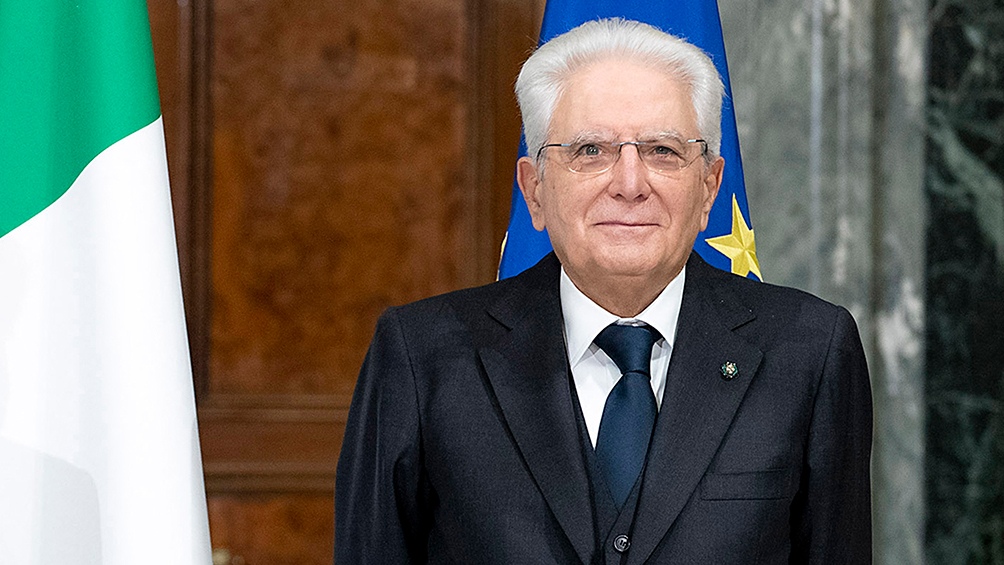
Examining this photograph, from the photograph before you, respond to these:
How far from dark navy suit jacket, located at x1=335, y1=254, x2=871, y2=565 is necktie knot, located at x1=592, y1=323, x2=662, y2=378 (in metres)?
0.04

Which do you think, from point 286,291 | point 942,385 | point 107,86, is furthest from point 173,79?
point 942,385

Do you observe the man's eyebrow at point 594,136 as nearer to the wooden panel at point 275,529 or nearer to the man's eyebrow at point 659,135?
the man's eyebrow at point 659,135

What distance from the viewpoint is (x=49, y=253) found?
1.50 m

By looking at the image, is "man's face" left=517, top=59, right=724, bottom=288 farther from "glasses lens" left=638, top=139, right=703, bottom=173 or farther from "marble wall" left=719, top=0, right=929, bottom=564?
"marble wall" left=719, top=0, right=929, bottom=564

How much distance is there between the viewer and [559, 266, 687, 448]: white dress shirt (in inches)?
54.3

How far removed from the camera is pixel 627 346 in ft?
4.45

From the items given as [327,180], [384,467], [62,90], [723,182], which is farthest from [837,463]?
[327,180]

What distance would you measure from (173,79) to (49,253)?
1400 millimetres

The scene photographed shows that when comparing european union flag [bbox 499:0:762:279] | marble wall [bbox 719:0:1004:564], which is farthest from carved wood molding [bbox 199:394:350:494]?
marble wall [bbox 719:0:1004:564]

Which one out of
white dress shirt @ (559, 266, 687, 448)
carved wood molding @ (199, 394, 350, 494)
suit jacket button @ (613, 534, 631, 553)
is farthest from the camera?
carved wood molding @ (199, 394, 350, 494)

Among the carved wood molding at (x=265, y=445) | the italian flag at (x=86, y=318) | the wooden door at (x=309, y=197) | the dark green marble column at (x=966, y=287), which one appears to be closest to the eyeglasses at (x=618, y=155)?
the italian flag at (x=86, y=318)

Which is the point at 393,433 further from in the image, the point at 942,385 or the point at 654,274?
the point at 942,385

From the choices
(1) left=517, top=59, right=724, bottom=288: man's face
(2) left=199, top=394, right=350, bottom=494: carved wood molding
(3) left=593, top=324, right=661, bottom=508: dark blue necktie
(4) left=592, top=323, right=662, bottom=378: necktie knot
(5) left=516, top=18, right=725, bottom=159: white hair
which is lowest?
(2) left=199, top=394, right=350, bottom=494: carved wood molding

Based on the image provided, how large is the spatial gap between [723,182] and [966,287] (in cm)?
74
